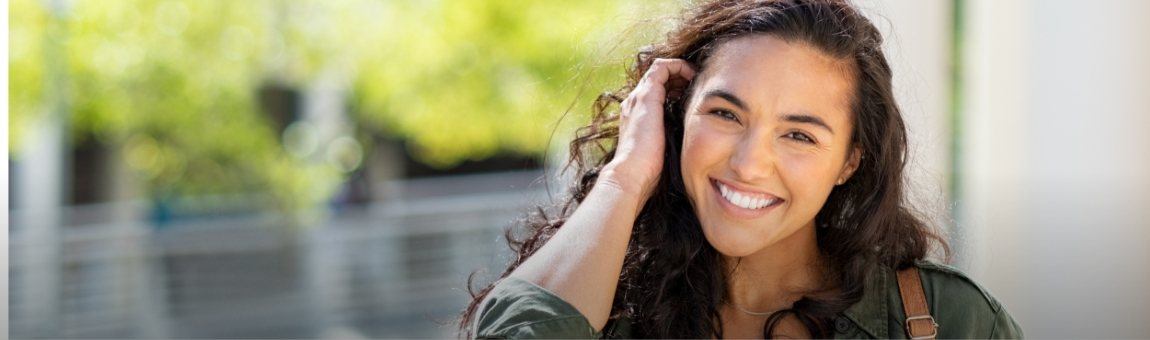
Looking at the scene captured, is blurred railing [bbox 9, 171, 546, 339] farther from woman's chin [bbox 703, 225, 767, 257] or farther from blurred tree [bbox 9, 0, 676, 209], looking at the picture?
woman's chin [bbox 703, 225, 767, 257]

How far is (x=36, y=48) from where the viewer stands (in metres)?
7.84

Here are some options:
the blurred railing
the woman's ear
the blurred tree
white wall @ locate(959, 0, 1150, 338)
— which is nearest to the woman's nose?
the woman's ear

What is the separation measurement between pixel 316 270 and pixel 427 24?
1.93m

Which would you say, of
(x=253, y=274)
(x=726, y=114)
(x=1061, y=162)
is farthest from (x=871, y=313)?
(x=253, y=274)

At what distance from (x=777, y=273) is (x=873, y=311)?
0.62 ft

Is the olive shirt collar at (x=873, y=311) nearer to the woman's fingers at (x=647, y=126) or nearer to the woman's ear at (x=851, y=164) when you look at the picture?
the woman's ear at (x=851, y=164)

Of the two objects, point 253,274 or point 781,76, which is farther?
point 253,274

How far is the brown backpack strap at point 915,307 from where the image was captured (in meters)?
1.75

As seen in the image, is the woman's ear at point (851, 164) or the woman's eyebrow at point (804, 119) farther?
the woman's ear at point (851, 164)

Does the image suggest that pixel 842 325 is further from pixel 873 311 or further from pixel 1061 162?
pixel 1061 162

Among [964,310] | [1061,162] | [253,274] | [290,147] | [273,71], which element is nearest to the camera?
[964,310]

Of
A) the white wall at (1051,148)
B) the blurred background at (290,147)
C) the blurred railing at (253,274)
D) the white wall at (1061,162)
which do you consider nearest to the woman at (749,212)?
the white wall at (1051,148)

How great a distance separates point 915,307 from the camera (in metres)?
1.80

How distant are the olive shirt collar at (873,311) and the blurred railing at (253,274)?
181 inches
